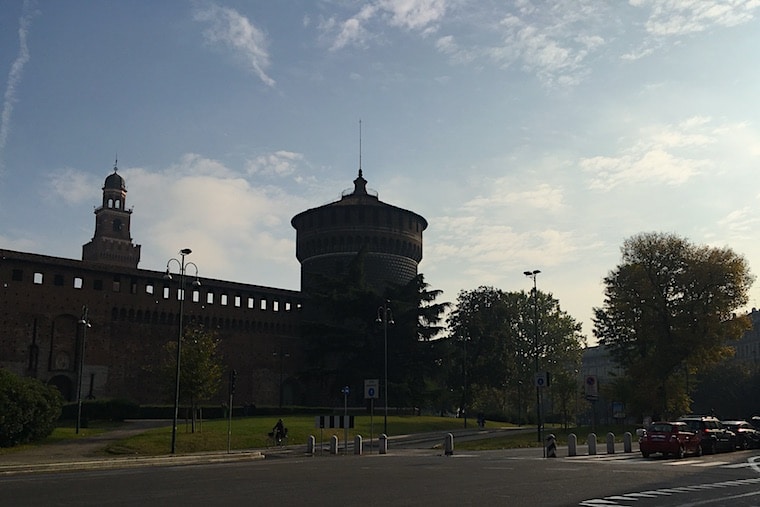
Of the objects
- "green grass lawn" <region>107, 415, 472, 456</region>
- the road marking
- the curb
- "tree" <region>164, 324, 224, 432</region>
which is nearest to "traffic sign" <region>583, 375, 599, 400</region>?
"green grass lawn" <region>107, 415, 472, 456</region>

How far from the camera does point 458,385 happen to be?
70625 millimetres

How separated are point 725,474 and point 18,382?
26165 millimetres

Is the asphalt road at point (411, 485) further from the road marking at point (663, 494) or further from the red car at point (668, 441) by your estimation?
the red car at point (668, 441)

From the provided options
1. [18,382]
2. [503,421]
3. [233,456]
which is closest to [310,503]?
[233,456]

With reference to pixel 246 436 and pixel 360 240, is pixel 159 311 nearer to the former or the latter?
pixel 360 240

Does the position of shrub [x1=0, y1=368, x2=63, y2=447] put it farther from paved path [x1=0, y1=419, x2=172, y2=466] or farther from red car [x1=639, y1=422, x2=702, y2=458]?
red car [x1=639, y1=422, x2=702, y2=458]

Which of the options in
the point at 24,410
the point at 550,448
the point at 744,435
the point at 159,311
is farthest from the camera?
the point at 159,311

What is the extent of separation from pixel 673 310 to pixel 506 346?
24807 millimetres

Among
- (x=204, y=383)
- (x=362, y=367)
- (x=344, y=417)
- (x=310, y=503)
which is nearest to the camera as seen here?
(x=310, y=503)

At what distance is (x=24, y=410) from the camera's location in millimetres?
30812

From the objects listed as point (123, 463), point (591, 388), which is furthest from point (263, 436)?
point (591, 388)

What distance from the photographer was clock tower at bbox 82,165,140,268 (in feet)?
362

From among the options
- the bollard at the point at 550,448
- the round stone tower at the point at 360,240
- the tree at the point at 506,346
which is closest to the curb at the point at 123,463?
the bollard at the point at 550,448

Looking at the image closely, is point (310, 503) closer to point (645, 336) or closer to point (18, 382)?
point (18, 382)
